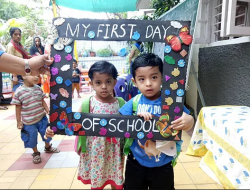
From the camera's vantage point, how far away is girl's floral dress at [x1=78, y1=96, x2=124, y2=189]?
59.1 inches

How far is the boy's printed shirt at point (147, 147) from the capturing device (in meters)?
1.36

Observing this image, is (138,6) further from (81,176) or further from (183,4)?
(81,176)

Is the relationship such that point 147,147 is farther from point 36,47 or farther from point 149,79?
point 36,47

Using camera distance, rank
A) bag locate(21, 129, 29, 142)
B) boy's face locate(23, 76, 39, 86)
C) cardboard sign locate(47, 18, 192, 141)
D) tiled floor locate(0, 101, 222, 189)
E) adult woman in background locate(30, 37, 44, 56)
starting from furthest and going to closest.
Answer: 1. adult woman in background locate(30, 37, 44, 56)
2. bag locate(21, 129, 29, 142)
3. boy's face locate(23, 76, 39, 86)
4. tiled floor locate(0, 101, 222, 189)
5. cardboard sign locate(47, 18, 192, 141)

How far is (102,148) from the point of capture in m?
1.51

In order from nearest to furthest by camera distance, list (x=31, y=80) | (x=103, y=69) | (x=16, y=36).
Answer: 1. (x=103, y=69)
2. (x=31, y=80)
3. (x=16, y=36)

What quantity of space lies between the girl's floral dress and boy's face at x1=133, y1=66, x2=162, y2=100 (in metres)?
0.30

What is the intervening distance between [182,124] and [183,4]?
290cm

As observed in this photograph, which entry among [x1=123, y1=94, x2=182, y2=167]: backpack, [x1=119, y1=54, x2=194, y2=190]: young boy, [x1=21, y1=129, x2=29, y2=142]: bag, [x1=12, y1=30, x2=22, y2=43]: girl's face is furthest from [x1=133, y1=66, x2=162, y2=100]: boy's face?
[x1=12, y1=30, x2=22, y2=43]: girl's face

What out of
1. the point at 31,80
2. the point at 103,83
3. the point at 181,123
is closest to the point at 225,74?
the point at 181,123

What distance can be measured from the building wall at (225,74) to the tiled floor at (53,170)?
0.88 meters

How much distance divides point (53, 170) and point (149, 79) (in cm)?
184

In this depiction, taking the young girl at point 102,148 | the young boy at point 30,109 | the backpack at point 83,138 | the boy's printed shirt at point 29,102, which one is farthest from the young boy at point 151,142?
the boy's printed shirt at point 29,102

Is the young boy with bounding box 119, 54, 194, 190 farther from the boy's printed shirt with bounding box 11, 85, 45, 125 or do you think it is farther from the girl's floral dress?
the boy's printed shirt with bounding box 11, 85, 45, 125
